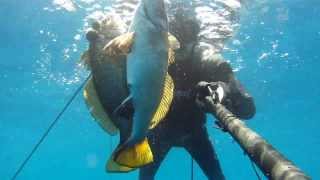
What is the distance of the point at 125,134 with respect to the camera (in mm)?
2670

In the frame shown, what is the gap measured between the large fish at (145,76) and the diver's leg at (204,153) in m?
3.93

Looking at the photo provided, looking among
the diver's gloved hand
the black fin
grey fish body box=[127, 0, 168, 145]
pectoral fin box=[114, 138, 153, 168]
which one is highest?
grey fish body box=[127, 0, 168, 145]

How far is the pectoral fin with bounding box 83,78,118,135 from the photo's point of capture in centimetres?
268

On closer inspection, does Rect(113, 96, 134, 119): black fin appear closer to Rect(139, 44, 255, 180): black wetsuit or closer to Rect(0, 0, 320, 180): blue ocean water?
Rect(139, 44, 255, 180): black wetsuit

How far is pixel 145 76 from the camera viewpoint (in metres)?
2.05

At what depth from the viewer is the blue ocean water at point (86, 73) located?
662 inches

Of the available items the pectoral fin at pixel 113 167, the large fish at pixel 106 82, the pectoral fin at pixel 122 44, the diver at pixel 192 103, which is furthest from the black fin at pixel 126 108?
the diver at pixel 192 103

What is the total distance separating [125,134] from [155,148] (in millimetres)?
3480

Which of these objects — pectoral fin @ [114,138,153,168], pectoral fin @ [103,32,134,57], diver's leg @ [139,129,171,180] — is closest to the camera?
pectoral fin @ [103,32,134,57]

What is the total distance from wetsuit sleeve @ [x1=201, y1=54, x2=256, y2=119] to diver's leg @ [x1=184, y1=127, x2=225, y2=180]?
1.41m

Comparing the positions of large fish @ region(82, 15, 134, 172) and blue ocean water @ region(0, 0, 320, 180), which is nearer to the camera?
large fish @ region(82, 15, 134, 172)

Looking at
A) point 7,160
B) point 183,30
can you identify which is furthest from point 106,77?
point 7,160

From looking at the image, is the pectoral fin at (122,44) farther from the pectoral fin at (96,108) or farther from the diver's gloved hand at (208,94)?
the diver's gloved hand at (208,94)

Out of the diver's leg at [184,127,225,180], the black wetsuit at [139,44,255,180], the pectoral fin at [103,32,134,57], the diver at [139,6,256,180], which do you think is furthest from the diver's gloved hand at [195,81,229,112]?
the diver's leg at [184,127,225,180]
